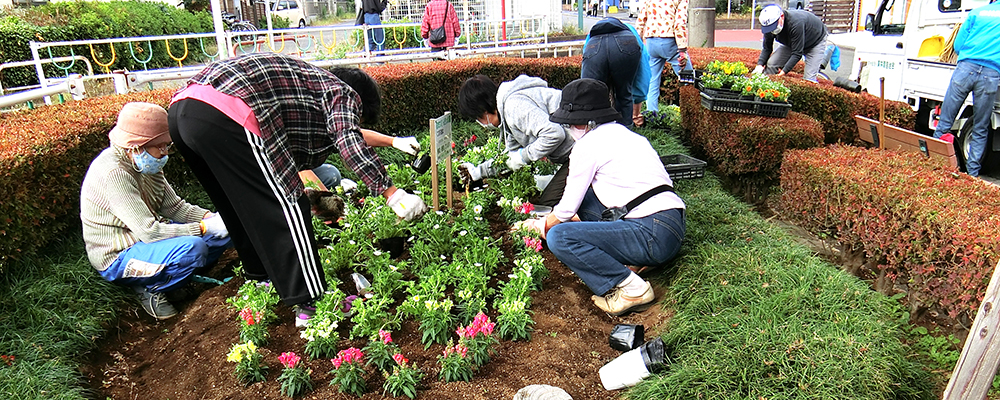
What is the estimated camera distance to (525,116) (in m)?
4.20

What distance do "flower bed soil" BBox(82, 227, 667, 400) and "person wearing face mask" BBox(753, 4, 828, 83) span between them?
15.9ft

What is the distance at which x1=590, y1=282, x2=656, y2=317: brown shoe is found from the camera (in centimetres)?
323

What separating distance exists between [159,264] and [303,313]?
0.99m

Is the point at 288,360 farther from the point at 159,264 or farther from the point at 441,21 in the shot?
the point at 441,21

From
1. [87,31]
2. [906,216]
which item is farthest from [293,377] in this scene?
[87,31]

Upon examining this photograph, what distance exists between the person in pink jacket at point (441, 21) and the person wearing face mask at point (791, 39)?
523cm

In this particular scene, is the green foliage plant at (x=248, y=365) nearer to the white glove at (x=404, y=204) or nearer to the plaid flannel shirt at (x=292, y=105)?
the plaid flannel shirt at (x=292, y=105)

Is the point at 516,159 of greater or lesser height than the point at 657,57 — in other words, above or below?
below

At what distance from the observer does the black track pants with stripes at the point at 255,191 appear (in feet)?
8.81

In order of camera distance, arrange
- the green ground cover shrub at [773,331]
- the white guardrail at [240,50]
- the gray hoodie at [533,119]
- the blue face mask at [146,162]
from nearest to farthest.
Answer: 1. the green ground cover shrub at [773,331]
2. the blue face mask at [146,162]
3. the gray hoodie at [533,119]
4. the white guardrail at [240,50]

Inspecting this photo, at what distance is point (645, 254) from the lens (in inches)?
125

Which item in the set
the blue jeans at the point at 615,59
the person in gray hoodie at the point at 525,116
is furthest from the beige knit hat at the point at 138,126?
the blue jeans at the point at 615,59

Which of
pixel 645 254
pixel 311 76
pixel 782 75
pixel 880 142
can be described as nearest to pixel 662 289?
pixel 645 254

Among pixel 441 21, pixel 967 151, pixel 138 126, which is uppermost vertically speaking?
pixel 441 21
